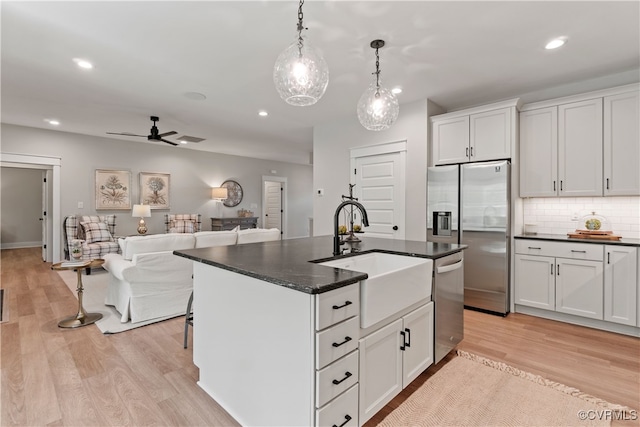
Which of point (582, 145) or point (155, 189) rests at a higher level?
point (582, 145)

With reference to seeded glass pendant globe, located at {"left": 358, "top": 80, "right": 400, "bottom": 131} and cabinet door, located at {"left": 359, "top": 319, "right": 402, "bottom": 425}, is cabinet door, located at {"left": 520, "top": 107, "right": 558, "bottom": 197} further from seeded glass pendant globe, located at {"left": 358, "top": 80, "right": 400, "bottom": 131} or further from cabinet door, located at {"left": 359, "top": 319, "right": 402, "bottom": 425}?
cabinet door, located at {"left": 359, "top": 319, "right": 402, "bottom": 425}

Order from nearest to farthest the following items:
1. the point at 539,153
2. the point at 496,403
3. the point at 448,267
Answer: the point at 496,403
the point at 448,267
the point at 539,153

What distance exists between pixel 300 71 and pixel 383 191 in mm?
2887

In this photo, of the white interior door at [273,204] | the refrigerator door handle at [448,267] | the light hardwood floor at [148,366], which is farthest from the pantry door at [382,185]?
the white interior door at [273,204]

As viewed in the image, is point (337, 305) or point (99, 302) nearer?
point (337, 305)

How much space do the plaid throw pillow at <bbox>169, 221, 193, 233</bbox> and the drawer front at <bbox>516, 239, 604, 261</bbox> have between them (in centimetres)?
644

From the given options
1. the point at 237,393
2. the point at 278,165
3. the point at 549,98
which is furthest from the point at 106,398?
the point at 278,165

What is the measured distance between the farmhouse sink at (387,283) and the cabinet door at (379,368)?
0.36 ft

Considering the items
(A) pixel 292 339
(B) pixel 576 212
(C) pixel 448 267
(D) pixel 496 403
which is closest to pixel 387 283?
(A) pixel 292 339

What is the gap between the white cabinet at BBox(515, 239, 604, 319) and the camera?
3027 mm

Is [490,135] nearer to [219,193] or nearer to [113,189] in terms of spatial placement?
[219,193]

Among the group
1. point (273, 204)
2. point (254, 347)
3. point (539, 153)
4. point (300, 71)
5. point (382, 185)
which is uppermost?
point (300, 71)

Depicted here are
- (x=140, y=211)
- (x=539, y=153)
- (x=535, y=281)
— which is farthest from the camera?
(x=140, y=211)

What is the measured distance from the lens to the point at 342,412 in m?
1.39
